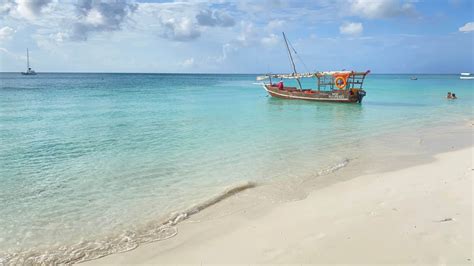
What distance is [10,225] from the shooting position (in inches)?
247

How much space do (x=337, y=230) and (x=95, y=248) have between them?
11.7ft

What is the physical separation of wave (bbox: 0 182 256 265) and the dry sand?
0.67 ft

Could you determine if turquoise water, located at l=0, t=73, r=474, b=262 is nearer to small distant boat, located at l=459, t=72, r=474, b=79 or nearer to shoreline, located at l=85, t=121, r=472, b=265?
shoreline, located at l=85, t=121, r=472, b=265

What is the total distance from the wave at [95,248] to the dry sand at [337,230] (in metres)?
0.20

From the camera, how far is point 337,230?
18.4 ft

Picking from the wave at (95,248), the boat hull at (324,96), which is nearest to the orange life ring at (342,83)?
the boat hull at (324,96)

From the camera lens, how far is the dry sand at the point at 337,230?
192 inches

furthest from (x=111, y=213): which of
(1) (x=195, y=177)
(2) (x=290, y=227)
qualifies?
(2) (x=290, y=227)

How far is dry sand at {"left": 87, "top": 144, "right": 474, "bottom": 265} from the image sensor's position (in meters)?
4.88

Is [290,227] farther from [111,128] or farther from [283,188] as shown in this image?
[111,128]

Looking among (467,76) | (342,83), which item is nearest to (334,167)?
(342,83)

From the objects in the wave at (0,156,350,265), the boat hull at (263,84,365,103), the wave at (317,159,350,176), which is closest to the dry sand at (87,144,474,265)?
the wave at (0,156,350,265)

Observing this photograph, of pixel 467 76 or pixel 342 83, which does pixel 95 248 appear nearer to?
pixel 342 83

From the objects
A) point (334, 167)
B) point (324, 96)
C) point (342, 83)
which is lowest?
point (334, 167)
